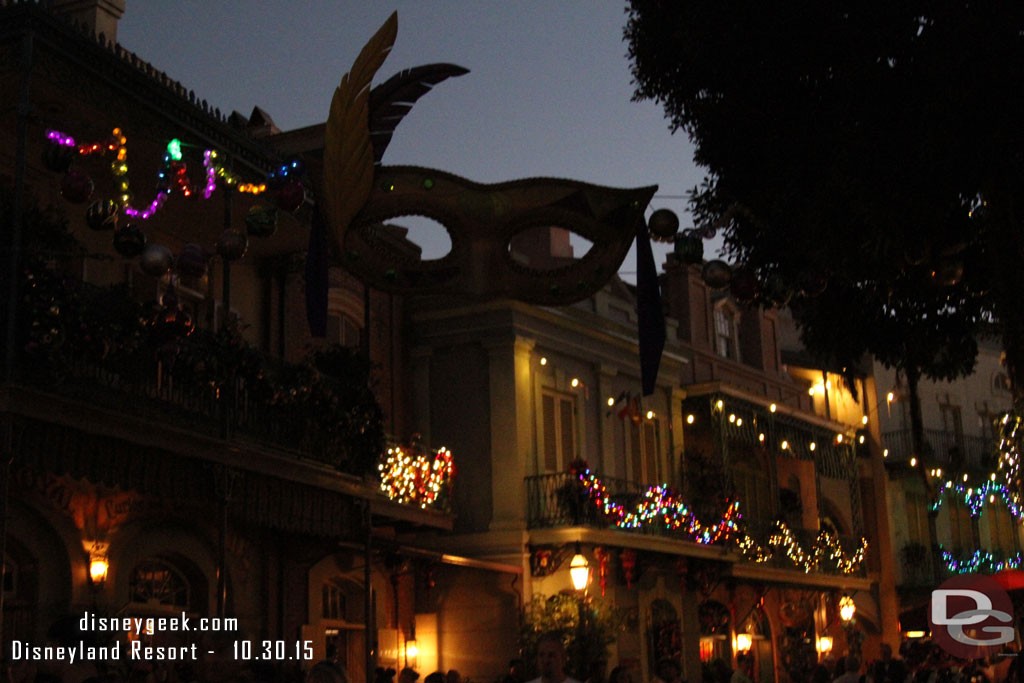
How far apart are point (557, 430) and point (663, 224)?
37.2 ft

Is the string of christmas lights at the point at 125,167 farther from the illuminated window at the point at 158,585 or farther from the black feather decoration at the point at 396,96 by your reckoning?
the illuminated window at the point at 158,585

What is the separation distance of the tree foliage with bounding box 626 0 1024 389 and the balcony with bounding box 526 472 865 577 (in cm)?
830

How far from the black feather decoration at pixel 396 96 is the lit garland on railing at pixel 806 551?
52.2 feet

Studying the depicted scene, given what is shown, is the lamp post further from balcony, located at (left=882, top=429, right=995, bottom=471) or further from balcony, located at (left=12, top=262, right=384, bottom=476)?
balcony, located at (left=12, top=262, right=384, bottom=476)

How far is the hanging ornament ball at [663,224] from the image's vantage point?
1280 cm

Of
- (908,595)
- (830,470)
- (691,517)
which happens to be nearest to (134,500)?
(691,517)

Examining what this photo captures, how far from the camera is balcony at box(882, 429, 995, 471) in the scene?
3612cm

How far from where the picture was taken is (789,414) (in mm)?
29812

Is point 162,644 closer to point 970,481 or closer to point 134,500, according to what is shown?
point 134,500

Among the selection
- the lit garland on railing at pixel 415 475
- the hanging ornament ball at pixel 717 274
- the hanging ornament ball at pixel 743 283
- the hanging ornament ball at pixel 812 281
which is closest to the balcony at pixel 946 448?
the lit garland on railing at pixel 415 475

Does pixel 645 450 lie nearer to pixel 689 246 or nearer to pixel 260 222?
pixel 689 246

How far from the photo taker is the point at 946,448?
125ft

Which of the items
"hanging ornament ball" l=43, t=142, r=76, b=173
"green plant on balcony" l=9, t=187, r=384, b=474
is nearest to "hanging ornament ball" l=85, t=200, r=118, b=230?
"hanging ornament ball" l=43, t=142, r=76, b=173

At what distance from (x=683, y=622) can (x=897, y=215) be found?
46.2ft
